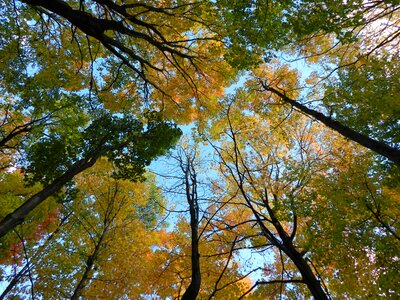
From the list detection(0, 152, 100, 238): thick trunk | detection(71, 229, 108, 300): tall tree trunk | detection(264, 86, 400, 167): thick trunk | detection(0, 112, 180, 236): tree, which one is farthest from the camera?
detection(71, 229, 108, 300): tall tree trunk

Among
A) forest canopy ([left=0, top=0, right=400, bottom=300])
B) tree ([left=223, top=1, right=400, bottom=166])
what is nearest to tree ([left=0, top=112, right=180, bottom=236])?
forest canopy ([left=0, top=0, right=400, bottom=300])

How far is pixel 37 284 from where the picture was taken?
8227 mm

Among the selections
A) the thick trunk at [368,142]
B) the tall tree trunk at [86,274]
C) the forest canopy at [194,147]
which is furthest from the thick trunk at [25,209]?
the thick trunk at [368,142]

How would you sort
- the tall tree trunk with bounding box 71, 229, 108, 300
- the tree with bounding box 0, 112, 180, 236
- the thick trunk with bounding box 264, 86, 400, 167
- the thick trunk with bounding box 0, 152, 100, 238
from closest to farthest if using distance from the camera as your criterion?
the thick trunk with bounding box 0, 152, 100, 238, the thick trunk with bounding box 264, 86, 400, 167, the tree with bounding box 0, 112, 180, 236, the tall tree trunk with bounding box 71, 229, 108, 300

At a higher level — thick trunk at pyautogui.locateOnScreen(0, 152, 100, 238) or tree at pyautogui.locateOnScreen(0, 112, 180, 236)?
tree at pyautogui.locateOnScreen(0, 112, 180, 236)

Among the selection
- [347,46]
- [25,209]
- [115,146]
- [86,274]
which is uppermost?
[347,46]

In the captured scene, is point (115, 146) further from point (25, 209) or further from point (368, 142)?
point (368, 142)

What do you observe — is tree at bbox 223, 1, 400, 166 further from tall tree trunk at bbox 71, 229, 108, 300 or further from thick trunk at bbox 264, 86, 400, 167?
tall tree trunk at bbox 71, 229, 108, 300

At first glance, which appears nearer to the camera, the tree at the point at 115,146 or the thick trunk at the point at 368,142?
the thick trunk at the point at 368,142

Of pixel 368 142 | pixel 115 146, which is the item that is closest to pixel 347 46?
pixel 368 142

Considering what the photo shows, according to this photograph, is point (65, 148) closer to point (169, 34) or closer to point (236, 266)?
point (169, 34)

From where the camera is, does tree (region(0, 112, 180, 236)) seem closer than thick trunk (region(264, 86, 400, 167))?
No

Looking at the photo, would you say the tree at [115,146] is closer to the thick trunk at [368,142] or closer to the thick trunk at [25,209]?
the thick trunk at [25,209]

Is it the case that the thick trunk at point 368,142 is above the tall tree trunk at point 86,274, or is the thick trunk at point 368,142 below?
above
